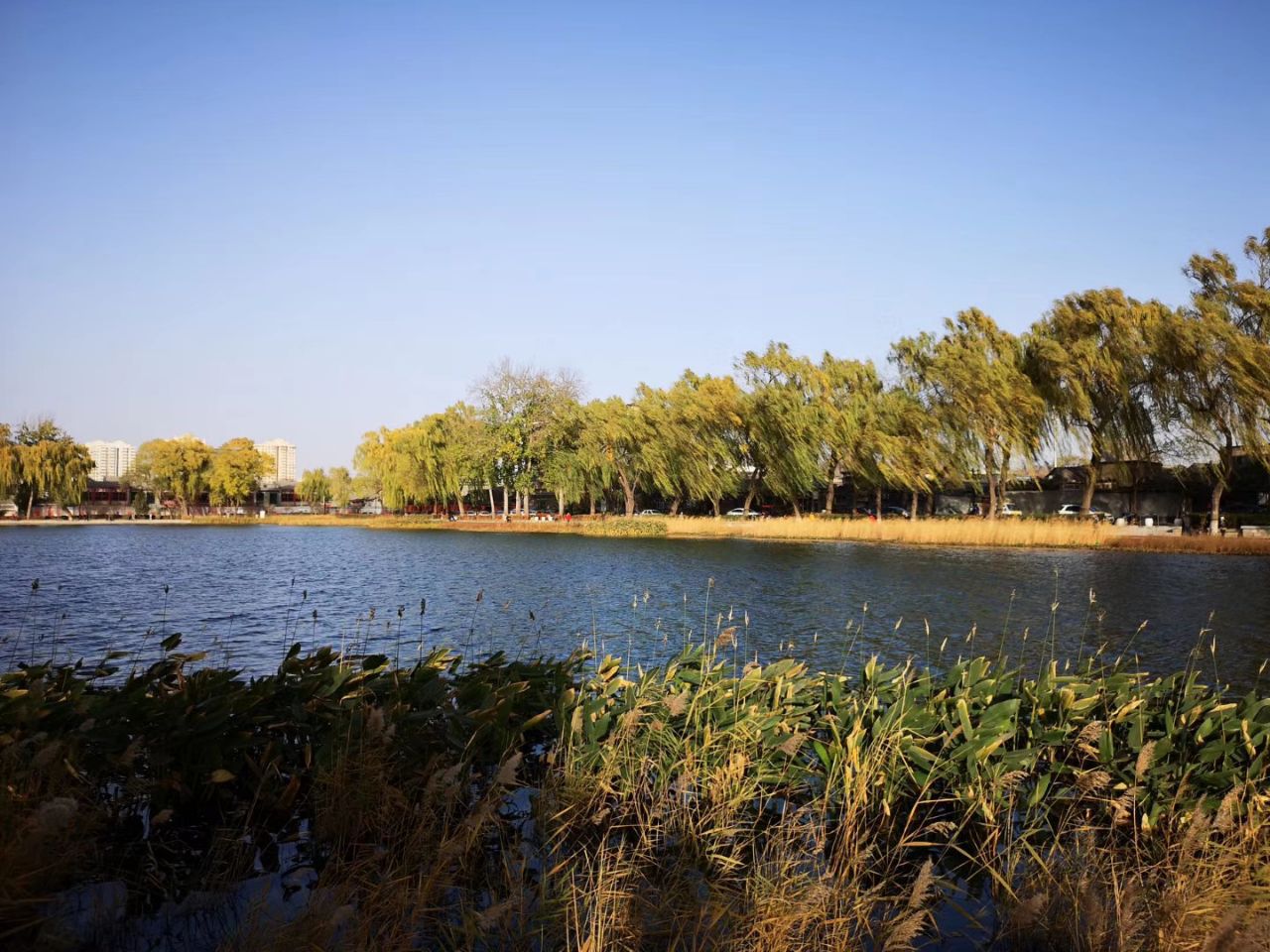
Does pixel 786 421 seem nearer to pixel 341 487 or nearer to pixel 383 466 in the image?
pixel 383 466

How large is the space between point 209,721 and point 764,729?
11.8ft

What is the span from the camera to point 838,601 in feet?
68.6

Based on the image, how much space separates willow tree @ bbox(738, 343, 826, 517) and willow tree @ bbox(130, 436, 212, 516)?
215 feet

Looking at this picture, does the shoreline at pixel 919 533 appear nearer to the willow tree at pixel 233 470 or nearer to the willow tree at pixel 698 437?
the willow tree at pixel 698 437

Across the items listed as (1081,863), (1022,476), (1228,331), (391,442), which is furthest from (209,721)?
(391,442)

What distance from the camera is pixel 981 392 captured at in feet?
145

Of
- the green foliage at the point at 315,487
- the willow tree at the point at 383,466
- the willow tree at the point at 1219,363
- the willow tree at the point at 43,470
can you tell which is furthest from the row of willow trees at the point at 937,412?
the green foliage at the point at 315,487

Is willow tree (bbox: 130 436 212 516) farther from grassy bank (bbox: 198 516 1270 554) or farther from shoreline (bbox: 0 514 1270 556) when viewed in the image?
grassy bank (bbox: 198 516 1270 554)

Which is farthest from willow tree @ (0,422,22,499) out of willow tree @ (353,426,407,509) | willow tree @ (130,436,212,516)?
willow tree @ (353,426,407,509)

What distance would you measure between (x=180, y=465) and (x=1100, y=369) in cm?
8655

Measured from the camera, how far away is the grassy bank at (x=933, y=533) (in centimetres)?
3753

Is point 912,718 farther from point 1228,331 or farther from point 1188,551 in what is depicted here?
point 1228,331

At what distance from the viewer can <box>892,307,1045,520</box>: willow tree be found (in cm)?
4369

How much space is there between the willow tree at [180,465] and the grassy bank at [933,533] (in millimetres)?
50142
